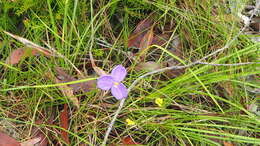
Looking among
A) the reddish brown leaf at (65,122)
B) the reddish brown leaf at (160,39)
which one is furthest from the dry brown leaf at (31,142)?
the reddish brown leaf at (160,39)

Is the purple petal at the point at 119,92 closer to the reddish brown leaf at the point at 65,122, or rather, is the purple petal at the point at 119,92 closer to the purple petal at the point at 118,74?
the purple petal at the point at 118,74

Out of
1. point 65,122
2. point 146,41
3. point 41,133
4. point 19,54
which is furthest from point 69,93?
point 146,41

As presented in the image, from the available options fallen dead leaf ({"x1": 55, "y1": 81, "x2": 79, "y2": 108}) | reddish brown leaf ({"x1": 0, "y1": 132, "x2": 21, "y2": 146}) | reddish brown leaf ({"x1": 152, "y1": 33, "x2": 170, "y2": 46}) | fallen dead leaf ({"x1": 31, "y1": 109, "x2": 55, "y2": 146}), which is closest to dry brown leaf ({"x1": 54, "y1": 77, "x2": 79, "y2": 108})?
fallen dead leaf ({"x1": 55, "y1": 81, "x2": 79, "y2": 108})

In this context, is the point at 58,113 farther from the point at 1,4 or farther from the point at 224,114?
the point at 224,114

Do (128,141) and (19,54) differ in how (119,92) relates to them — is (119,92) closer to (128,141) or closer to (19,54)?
(128,141)

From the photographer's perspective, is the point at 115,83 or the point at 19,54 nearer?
the point at 115,83
